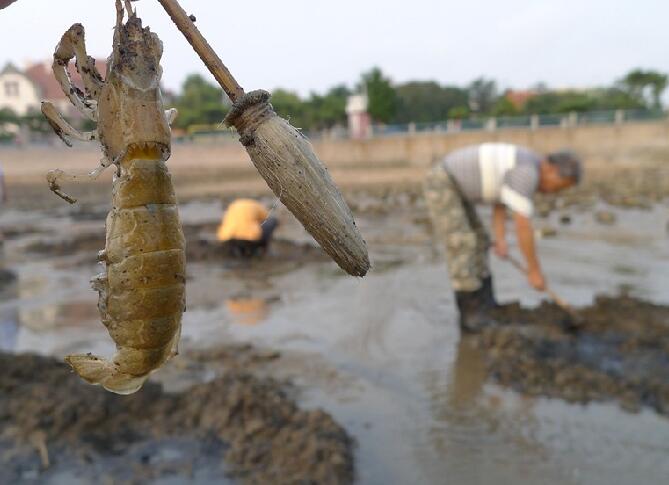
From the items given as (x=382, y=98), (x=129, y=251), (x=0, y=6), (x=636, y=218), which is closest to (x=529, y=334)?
(x=129, y=251)

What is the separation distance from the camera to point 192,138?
3619 centimetres

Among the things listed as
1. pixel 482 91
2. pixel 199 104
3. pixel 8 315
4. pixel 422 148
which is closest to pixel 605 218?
pixel 8 315

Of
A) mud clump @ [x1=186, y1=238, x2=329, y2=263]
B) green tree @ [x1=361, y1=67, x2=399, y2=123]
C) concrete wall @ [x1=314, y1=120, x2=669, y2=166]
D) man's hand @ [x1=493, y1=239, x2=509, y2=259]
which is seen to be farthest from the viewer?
green tree @ [x1=361, y1=67, x2=399, y2=123]

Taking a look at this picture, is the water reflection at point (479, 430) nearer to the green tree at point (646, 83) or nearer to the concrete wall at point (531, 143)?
the concrete wall at point (531, 143)

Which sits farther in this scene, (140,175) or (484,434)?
(484,434)

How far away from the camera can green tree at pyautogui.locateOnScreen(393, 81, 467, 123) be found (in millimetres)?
63438

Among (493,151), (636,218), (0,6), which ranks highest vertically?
(0,6)

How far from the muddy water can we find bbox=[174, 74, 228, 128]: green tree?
27.6m

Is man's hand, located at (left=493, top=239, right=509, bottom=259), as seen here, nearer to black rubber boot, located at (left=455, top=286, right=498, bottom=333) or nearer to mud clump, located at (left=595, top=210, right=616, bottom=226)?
black rubber boot, located at (left=455, top=286, right=498, bottom=333)

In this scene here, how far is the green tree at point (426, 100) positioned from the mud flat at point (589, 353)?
5469cm

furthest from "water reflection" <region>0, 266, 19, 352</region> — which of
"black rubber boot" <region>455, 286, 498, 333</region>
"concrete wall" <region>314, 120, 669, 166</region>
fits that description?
"concrete wall" <region>314, 120, 669, 166</region>

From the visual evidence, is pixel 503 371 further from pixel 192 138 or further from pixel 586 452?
pixel 192 138

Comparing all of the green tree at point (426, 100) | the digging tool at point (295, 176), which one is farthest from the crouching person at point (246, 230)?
the green tree at point (426, 100)

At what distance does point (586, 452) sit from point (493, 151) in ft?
10.2
